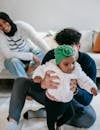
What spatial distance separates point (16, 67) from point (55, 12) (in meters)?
1.47

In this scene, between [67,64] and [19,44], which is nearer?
[67,64]

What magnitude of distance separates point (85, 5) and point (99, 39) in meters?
0.65

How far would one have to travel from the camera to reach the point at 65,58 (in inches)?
73.5

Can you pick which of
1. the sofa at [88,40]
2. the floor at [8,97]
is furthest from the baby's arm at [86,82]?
the sofa at [88,40]

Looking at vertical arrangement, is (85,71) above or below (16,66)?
above

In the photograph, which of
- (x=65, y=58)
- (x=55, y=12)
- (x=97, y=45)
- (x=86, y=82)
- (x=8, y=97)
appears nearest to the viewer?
(x=65, y=58)

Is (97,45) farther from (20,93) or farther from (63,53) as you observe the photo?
(63,53)

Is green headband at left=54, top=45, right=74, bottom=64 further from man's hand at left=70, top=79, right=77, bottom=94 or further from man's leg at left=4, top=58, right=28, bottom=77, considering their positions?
man's leg at left=4, top=58, right=28, bottom=77

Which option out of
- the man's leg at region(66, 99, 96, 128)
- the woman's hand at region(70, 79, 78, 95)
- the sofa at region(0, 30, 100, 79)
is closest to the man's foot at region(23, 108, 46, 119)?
the man's leg at region(66, 99, 96, 128)

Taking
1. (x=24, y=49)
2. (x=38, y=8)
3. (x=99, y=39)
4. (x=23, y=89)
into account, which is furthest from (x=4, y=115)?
(x=38, y=8)

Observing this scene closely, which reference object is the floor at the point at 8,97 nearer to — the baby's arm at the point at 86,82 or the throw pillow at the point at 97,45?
the throw pillow at the point at 97,45

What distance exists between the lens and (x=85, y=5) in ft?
13.7

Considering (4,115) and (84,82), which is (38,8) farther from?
(84,82)

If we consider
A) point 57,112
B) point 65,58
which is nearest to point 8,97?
point 57,112
